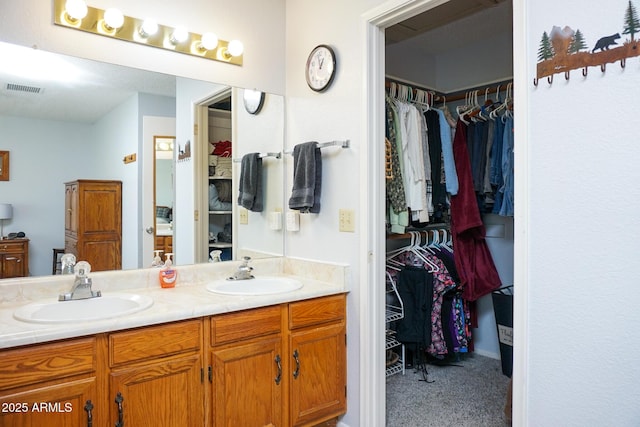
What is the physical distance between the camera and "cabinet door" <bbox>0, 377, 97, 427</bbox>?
1322 mm

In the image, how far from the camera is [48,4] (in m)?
1.82

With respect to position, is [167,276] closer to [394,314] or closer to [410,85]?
[394,314]

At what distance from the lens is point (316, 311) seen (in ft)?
6.78

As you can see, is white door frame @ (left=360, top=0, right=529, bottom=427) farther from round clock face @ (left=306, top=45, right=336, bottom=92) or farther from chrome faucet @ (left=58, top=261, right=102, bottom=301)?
chrome faucet @ (left=58, top=261, right=102, bottom=301)

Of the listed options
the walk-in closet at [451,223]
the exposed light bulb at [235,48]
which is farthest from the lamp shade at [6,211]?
the walk-in closet at [451,223]

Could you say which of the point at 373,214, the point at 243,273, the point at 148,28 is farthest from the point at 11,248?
the point at 373,214

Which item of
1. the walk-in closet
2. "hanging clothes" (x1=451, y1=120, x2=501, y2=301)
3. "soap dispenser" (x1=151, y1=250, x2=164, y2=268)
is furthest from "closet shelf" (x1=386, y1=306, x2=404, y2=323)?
"soap dispenser" (x1=151, y1=250, x2=164, y2=268)

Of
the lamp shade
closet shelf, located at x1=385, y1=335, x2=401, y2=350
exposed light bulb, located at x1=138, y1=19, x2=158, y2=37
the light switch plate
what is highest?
exposed light bulb, located at x1=138, y1=19, x2=158, y2=37

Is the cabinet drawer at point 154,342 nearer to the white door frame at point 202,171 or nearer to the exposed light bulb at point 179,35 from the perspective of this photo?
the white door frame at point 202,171

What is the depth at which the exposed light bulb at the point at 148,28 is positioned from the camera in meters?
2.01

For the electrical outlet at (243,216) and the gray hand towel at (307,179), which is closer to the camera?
the gray hand towel at (307,179)

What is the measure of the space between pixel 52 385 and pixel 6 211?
87 centimetres

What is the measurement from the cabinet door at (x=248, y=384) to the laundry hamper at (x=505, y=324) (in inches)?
66.4

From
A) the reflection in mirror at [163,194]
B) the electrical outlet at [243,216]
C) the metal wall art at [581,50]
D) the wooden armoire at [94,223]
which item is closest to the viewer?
the metal wall art at [581,50]
